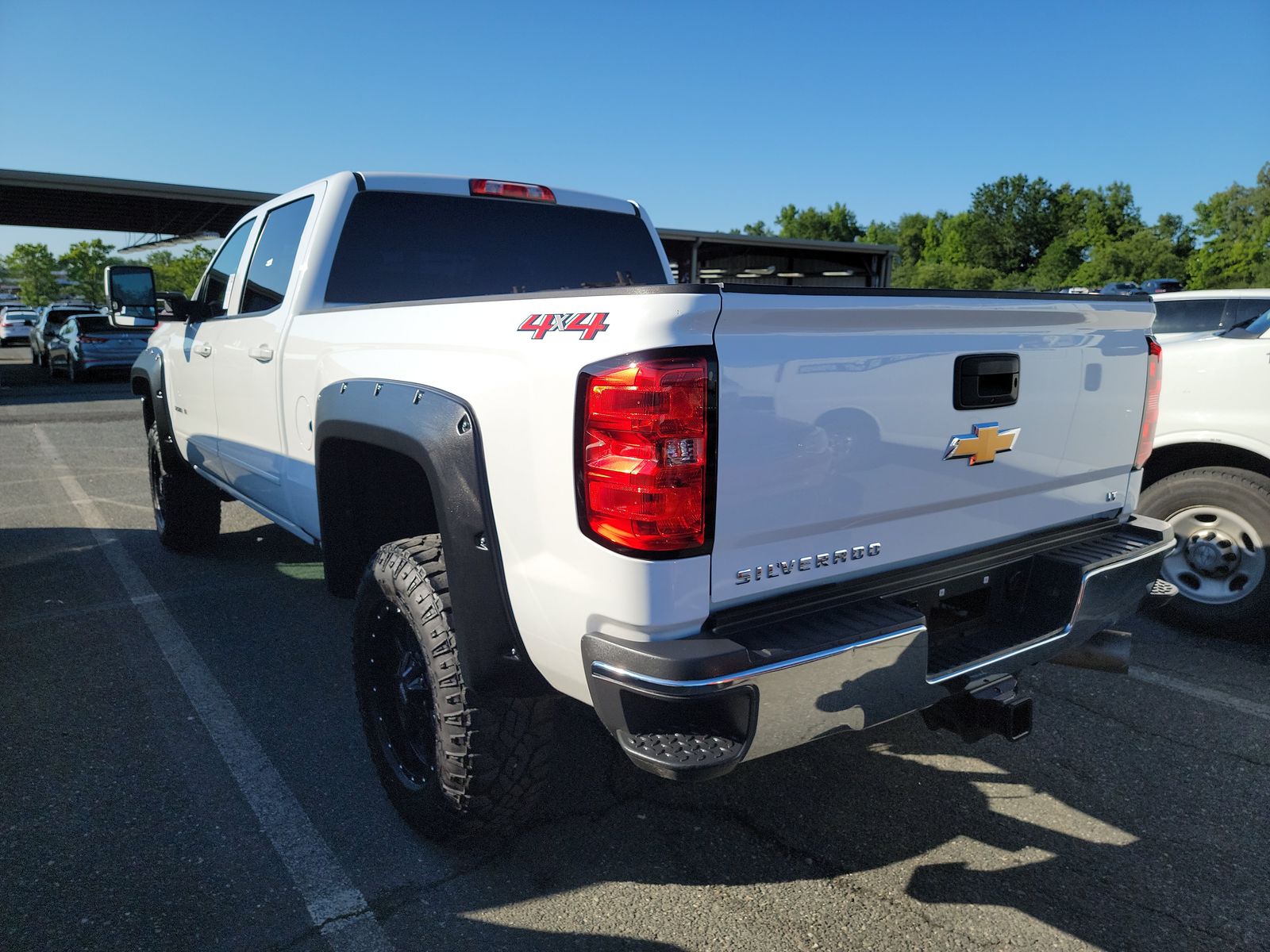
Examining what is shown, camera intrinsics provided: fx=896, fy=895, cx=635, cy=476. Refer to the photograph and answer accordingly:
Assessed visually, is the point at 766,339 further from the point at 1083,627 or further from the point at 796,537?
the point at 1083,627

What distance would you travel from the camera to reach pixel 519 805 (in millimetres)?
2506

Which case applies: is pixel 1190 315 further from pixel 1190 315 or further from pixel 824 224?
pixel 824 224

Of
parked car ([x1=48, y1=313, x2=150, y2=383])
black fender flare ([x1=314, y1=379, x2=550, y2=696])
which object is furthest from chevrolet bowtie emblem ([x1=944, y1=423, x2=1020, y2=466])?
parked car ([x1=48, y1=313, x2=150, y2=383])

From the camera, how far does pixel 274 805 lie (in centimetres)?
288

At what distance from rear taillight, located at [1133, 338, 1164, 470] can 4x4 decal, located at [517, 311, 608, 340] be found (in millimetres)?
1941

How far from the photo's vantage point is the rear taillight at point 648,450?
72.2 inches

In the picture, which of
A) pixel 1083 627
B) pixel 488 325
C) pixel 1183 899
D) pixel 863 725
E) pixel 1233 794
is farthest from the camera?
pixel 1233 794

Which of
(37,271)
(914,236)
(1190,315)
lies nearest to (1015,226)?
(914,236)

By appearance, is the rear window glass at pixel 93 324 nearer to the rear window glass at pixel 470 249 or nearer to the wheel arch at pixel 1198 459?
the rear window glass at pixel 470 249

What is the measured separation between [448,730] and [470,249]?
2255 millimetres

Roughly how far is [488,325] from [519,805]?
133 cm

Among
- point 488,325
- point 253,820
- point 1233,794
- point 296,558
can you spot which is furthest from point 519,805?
point 296,558

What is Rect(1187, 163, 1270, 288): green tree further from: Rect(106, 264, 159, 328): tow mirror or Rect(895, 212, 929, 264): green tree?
Rect(106, 264, 159, 328): tow mirror

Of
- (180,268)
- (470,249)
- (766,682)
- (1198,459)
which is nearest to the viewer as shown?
(766,682)
